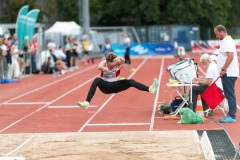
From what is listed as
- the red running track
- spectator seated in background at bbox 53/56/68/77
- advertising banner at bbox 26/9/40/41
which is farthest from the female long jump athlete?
advertising banner at bbox 26/9/40/41

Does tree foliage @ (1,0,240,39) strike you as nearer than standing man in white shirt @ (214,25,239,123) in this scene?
No

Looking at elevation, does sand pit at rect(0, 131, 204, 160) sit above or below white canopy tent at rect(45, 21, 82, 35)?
below

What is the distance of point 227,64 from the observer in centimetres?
889

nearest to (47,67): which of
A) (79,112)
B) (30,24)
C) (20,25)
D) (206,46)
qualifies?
(20,25)

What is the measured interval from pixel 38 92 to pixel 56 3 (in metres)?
37.6

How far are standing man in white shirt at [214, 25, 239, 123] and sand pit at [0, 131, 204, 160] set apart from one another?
138 cm

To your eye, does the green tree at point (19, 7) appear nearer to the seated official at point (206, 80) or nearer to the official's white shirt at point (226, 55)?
the seated official at point (206, 80)

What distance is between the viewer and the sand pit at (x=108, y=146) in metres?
6.85

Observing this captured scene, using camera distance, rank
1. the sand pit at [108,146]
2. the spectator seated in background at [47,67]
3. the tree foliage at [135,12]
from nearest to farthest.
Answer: the sand pit at [108,146] < the spectator seated in background at [47,67] < the tree foliage at [135,12]

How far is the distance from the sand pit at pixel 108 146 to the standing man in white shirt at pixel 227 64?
138 centimetres

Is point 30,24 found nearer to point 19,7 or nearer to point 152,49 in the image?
point 152,49

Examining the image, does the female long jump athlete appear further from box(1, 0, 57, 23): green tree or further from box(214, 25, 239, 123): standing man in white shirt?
box(1, 0, 57, 23): green tree

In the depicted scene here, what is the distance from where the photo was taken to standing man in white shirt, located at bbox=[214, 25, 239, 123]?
8914 mm

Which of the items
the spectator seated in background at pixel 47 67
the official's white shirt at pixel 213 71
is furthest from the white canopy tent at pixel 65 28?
the official's white shirt at pixel 213 71
